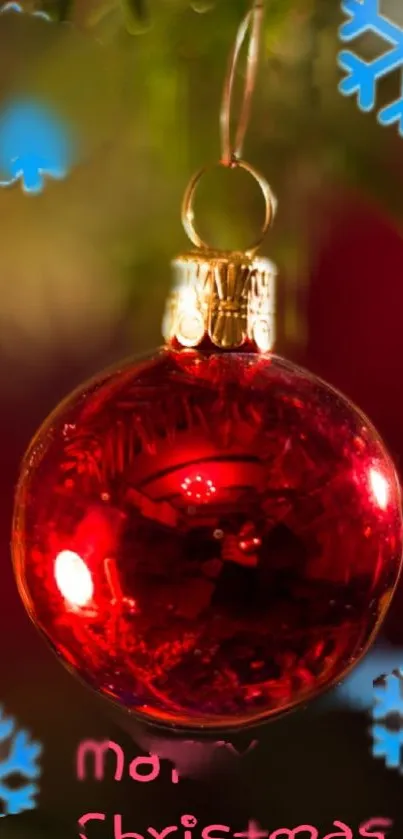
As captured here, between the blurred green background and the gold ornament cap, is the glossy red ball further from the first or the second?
the blurred green background

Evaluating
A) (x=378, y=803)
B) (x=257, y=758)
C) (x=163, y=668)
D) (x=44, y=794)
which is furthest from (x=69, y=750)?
(x=163, y=668)

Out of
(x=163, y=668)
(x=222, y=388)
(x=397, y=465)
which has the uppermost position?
(x=397, y=465)

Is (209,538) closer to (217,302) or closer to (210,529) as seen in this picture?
(210,529)

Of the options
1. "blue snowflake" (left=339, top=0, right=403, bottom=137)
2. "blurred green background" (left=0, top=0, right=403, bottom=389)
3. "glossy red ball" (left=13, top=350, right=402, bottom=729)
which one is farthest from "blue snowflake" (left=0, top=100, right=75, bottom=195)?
"glossy red ball" (left=13, top=350, right=402, bottom=729)

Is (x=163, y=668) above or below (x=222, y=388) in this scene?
below

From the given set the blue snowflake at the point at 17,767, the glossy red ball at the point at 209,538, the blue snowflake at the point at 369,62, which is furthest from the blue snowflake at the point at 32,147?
the blue snowflake at the point at 17,767

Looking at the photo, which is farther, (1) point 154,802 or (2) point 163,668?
(1) point 154,802

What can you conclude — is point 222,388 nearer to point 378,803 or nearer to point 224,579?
point 224,579

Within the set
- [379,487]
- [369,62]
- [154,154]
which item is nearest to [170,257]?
[154,154]
